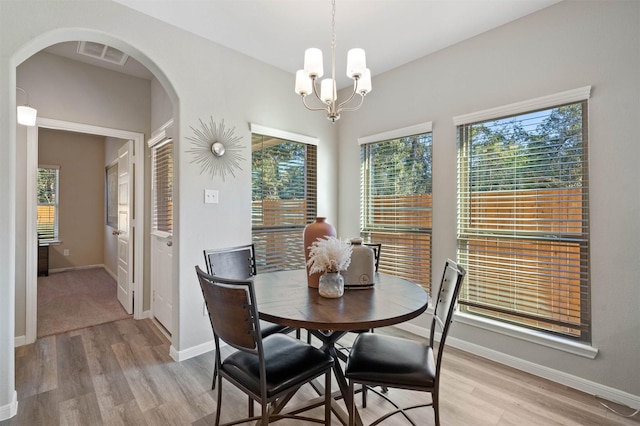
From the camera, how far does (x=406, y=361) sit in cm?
158

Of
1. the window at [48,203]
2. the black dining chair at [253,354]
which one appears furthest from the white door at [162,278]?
the window at [48,203]

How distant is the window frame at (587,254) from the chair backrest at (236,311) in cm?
218

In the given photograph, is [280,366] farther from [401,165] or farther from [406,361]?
[401,165]

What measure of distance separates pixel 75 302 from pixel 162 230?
2097 mm

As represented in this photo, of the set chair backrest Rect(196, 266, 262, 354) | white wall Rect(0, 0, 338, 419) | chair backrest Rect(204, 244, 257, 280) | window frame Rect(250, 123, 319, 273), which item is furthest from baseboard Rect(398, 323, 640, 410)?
chair backrest Rect(196, 266, 262, 354)

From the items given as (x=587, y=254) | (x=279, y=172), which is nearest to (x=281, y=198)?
(x=279, y=172)

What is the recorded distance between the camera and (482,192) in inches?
106

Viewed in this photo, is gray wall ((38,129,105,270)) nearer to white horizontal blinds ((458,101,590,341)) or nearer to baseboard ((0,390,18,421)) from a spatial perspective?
baseboard ((0,390,18,421))

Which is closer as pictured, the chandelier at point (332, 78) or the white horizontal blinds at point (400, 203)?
the chandelier at point (332, 78)

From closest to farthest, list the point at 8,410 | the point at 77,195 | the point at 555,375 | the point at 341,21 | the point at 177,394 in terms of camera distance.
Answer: the point at 8,410
the point at 177,394
the point at 555,375
the point at 341,21
the point at 77,195

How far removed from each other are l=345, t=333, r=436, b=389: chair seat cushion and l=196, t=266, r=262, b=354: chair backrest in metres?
0.55

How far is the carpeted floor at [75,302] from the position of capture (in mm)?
3387

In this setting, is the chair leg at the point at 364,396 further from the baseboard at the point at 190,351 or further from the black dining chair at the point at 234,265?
the baseboard at the point at 190,351

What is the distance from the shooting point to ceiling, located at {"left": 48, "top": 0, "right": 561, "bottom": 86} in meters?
2.29
